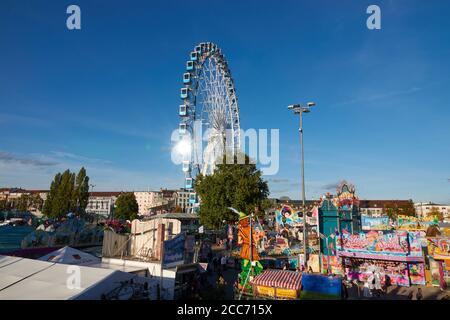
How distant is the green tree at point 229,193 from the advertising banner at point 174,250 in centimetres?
2209

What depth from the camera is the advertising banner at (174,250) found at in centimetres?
1416

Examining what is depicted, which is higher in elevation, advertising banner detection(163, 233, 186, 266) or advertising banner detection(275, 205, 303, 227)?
advertising banner detection(275, 205, 303, 227)

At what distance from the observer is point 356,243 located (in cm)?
1983

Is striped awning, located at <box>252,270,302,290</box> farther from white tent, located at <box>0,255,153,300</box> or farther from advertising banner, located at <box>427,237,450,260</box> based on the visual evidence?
advertising banner, located at <box>427,237,450,260</box>

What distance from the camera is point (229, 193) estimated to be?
38844mm

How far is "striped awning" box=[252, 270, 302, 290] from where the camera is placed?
10969 millimetres

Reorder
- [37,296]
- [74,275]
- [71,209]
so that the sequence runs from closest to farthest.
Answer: [37,296]
[74,275]
[71,209]

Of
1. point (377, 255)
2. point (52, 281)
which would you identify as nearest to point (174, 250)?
point (52, 281)

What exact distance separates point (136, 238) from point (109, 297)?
24.9 ft

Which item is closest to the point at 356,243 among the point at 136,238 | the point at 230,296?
the point at 230,296

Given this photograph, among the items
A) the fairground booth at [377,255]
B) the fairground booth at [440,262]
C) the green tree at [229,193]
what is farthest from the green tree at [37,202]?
the fairground booth at [440,262]

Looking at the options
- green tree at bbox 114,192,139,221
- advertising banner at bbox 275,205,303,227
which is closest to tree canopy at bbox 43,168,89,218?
green tree at bbox 114,192,139,221

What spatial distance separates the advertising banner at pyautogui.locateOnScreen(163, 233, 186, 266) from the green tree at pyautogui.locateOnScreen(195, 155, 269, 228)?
22.1 meters

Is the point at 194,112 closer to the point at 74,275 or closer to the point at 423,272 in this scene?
the point at 423,272
